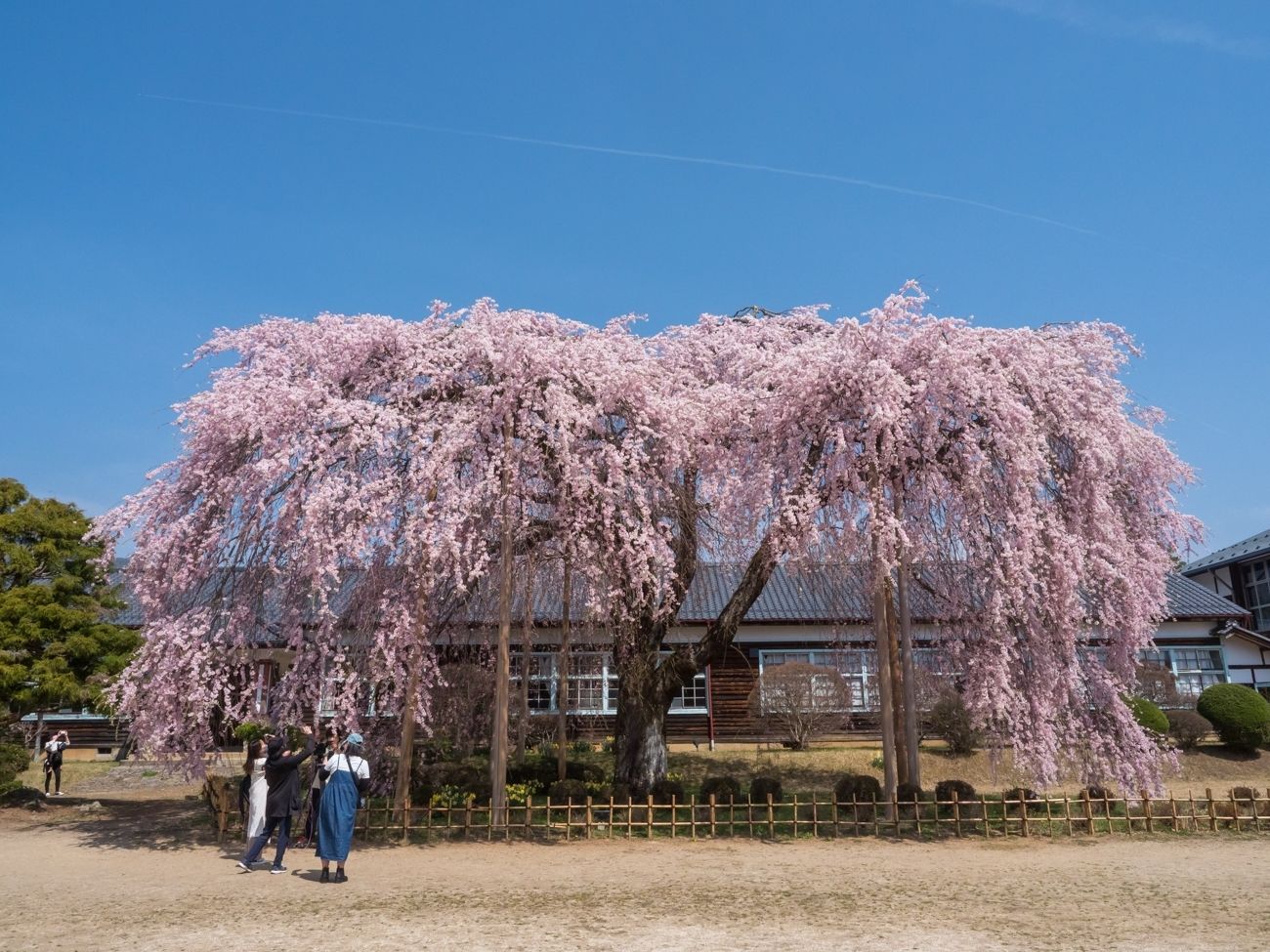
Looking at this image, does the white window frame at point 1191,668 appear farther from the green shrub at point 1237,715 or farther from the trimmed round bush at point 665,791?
the trimmed round bush at point 665,791

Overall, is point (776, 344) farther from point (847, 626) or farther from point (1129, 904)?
point (1129, 904)

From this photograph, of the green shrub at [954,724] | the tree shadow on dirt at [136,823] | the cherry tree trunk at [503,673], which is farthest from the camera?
the green shrub at [954,724]

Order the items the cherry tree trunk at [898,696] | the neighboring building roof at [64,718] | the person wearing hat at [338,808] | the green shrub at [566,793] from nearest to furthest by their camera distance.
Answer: the person wearing hat at [338,808], the cherry tree trunk at [898,696], the green shrub at [566,793], the neighboring building roof at [64,718]

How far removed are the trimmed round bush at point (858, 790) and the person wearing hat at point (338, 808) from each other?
7020 millimetres

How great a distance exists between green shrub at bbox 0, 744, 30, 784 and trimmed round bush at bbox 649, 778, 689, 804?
39.4 ft

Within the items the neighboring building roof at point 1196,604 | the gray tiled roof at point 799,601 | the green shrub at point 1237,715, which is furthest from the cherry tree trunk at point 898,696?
the neighboring building roof at point 1196,604

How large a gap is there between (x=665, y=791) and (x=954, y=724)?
907 cm

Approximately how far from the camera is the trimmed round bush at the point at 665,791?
15.3 m

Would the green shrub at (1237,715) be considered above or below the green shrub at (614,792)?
above

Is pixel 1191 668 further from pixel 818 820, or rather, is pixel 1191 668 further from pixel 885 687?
pixel 818 820

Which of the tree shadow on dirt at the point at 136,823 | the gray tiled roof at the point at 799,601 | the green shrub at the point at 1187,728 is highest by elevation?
the gray tiled roof at the point at 799,601

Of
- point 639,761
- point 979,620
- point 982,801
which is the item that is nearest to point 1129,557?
point 979,620

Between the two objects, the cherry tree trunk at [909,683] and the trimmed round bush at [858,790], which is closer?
the trimmed round bush at [858,790]

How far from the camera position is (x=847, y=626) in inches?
750
